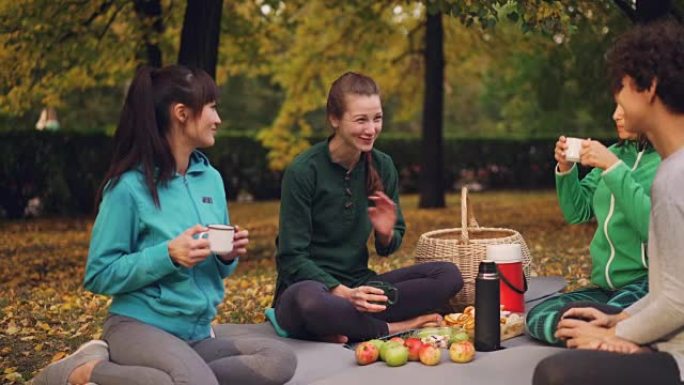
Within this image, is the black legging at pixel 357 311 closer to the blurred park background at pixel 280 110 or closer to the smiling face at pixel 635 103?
the blurred park background at pixel 280 110

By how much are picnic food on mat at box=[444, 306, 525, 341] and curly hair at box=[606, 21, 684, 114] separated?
199 centimetres

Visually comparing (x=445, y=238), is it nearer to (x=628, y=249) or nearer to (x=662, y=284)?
(x=628, y=249)

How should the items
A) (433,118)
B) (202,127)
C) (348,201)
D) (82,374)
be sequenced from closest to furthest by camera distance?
(82,374)
(202,127)
(348,201)
(433,118)

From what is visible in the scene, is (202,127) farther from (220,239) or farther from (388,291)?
(388,291)

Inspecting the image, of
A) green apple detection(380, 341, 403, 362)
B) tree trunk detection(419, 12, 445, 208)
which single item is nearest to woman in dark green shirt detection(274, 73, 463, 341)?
green apple detection(380, 341, 403, 362)

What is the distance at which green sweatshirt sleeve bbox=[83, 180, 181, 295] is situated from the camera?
3625 mm

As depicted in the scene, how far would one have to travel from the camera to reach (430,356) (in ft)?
14.2

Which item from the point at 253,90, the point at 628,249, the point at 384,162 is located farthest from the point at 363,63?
the point at 253,90

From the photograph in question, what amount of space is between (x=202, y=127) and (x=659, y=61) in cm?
183

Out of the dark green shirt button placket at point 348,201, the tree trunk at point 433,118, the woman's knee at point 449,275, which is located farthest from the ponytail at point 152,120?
the tree trunk at point 433,118

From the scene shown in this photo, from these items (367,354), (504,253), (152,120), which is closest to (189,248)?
(152,120)

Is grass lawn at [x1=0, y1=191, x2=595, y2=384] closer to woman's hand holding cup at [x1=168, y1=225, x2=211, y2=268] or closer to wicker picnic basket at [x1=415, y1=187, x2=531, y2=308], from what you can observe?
wicker picnic basket at [x1=415, y1=187, x2=531, y2=308]

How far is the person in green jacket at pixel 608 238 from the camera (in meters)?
4.43

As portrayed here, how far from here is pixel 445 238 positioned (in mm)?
6422
